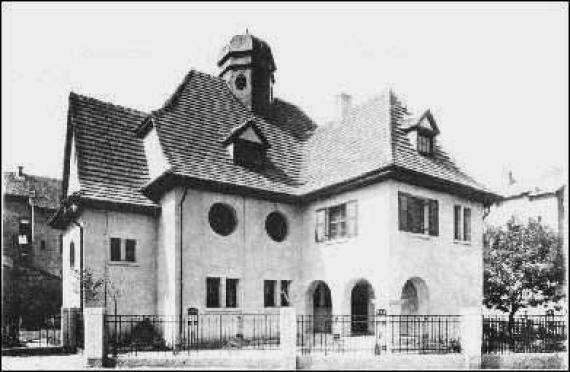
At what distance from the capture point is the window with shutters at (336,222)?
21.3 metres

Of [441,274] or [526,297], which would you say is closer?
[441,274]

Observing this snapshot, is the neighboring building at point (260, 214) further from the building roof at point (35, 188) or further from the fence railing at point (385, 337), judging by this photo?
the building roof at point (35, 188)

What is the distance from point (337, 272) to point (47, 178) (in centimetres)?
2798

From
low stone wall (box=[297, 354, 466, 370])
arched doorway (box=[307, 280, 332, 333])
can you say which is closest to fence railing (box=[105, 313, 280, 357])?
arched doorway (box=[307, 280, 332, 333])

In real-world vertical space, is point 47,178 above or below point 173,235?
above

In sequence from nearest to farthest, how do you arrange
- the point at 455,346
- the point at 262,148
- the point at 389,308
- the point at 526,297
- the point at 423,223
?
the point at 455,346 < the point at 389,308 < the point at 423,223 < the point at 262,148 < the point at 526,297

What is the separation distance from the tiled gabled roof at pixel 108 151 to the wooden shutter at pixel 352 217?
7097mm

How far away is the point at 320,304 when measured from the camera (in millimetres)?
24266

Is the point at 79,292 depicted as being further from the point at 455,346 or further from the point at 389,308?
the point at 455,346

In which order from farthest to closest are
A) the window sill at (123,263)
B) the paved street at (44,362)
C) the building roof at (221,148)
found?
the building roof at (221,148) → the window sill at (123,263) → the paved street at (44,362)

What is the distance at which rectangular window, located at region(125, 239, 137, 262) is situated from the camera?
21359 millimetres

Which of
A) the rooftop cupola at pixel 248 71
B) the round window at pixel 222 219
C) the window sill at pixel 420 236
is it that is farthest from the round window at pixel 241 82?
the window sill at pixel 420 236

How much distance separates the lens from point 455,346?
57.6ft

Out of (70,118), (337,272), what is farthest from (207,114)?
(337,272)
